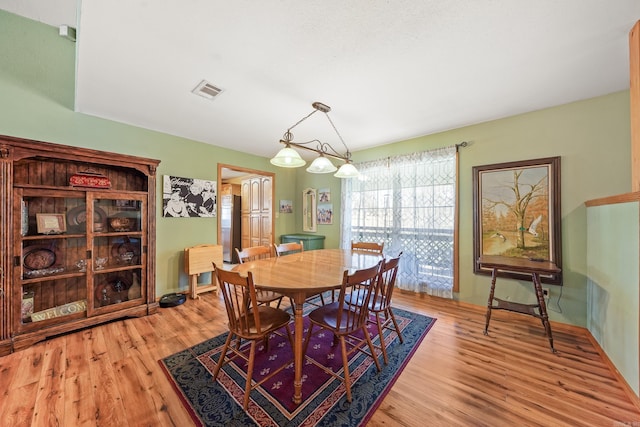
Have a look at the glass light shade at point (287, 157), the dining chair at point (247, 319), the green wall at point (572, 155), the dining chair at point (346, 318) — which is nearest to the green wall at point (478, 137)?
the green wall at point (572, 155)

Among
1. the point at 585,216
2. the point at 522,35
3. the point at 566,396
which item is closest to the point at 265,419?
the point at 566,396

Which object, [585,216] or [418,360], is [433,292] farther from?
[585,216]

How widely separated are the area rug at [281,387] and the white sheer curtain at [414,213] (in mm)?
1356

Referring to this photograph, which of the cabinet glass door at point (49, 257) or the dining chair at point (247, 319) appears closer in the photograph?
the dining chair at point (247, 319)

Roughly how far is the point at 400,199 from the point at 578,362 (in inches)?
95.9

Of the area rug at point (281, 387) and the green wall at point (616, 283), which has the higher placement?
the green wall at point (616, 283)

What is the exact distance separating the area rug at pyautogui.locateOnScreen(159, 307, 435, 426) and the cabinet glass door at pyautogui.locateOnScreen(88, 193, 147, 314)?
1.41 metres

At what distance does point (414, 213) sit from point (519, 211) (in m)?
1.21

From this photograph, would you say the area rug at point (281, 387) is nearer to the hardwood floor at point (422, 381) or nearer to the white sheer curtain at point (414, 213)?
the hardwood floor at point (422, 381)

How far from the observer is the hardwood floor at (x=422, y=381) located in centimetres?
141

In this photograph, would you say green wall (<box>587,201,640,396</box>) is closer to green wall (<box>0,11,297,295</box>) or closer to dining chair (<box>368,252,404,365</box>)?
dining chair (<box>368,252,404,365</box>)

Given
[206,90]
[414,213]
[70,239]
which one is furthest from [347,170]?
[70,239]

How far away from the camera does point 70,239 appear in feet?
8.38

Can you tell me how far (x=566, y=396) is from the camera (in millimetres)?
1580
